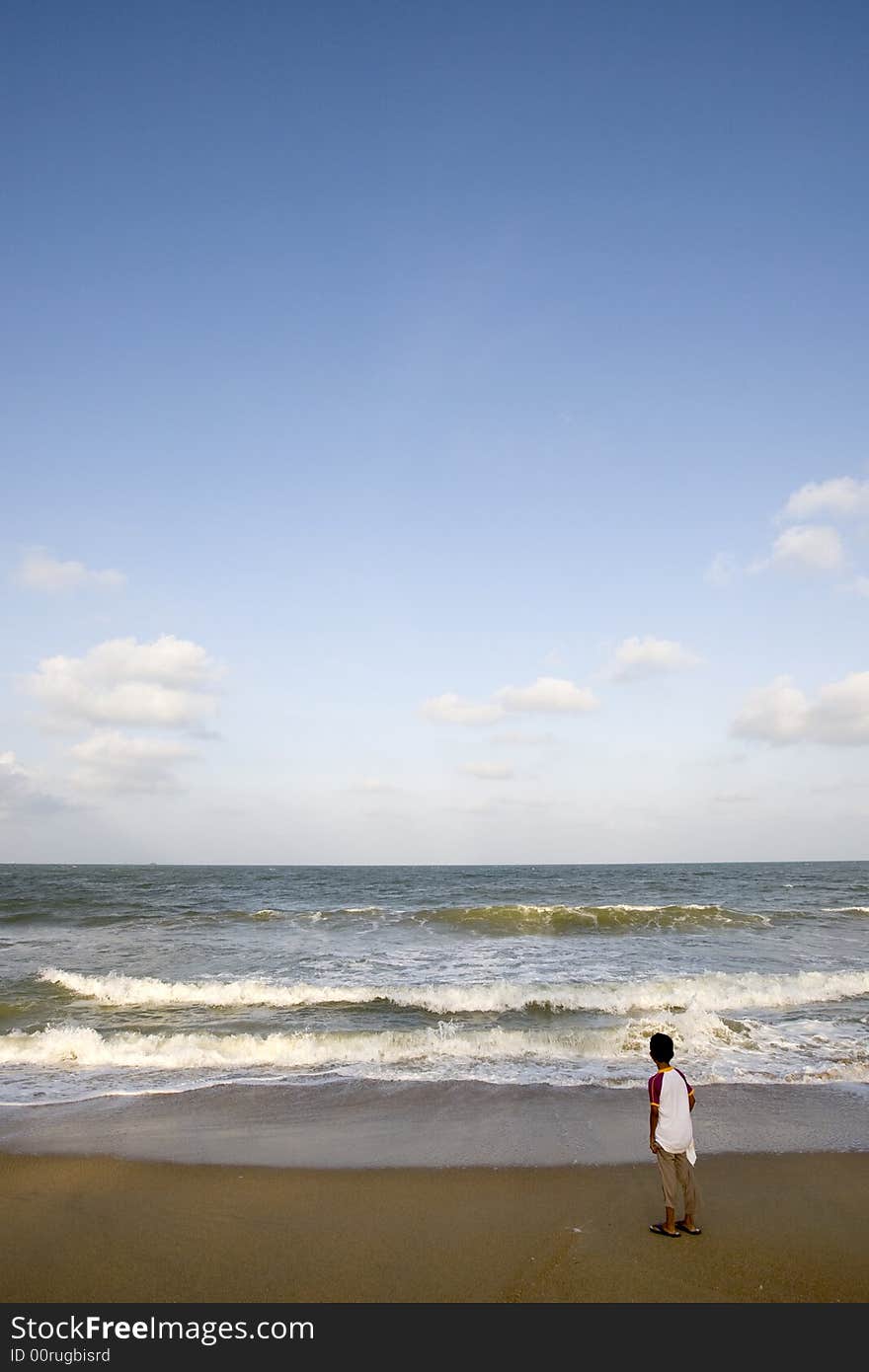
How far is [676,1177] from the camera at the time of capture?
6.37 metres

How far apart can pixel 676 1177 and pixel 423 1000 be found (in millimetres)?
10892

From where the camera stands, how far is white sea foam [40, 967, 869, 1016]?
1623 cm

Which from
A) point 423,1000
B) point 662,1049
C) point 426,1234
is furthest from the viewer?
point 423,1000

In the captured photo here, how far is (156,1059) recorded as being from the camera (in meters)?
12.3

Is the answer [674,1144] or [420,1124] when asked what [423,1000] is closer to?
[420,1124]

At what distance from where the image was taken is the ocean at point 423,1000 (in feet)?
38.1

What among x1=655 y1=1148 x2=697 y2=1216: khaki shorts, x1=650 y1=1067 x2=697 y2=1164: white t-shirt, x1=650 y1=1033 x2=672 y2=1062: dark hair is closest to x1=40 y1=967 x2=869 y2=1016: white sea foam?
x1=655 y1=1148 x2=697 y2=1216: khaki shorts

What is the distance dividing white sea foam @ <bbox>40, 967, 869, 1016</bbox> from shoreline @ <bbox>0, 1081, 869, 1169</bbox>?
5.70 metres

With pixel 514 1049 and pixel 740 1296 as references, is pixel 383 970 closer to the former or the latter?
pixel 514 1049

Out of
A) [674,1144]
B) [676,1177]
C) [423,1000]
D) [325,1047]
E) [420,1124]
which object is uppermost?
[674,1144]

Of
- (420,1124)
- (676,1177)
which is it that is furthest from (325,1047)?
(676,1177)

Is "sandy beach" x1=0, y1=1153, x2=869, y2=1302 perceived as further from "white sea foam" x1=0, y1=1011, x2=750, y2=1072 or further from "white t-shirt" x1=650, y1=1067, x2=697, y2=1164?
"white sea foam" x1=0, y1=1011, x2=750, y2=1072
